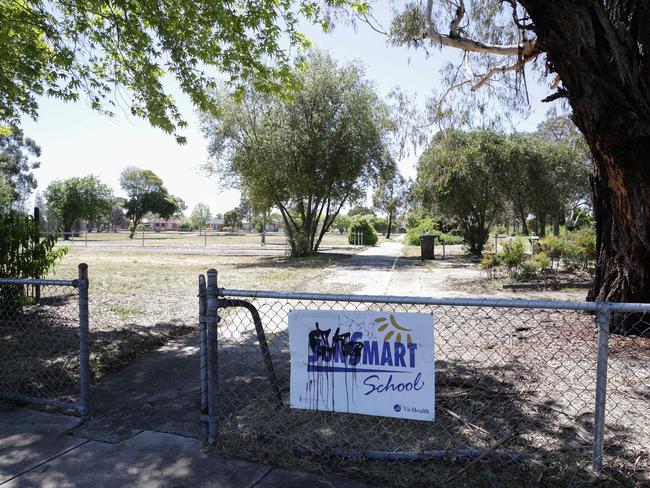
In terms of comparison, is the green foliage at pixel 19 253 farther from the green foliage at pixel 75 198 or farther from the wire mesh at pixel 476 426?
the green foliage at pixel 75 198

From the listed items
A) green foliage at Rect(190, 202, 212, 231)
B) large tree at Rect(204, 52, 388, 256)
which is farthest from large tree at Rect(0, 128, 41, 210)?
large tree at Rect(204, 52, 388, 256)

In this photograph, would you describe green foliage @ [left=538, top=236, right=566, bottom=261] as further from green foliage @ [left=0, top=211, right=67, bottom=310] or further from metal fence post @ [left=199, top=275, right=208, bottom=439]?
green foliage @ [left=0, top=211, right=67, bottom=310]

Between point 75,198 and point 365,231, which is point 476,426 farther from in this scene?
point 75,198

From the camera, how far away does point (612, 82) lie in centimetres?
498

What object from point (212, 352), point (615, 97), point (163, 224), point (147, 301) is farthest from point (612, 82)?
point (163, 224)

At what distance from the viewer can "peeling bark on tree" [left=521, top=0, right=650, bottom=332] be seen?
16.2ft

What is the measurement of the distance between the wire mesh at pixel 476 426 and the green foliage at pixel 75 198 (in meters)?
61.5

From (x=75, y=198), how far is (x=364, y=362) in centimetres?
6421

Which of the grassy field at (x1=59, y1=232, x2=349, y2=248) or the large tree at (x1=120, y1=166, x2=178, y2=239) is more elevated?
the large tree at (x1=120, y1=166, x2=178, y2=239)

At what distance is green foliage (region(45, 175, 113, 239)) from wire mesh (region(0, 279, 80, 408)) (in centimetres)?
5627

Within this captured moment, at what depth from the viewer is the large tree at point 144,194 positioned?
3196 inches

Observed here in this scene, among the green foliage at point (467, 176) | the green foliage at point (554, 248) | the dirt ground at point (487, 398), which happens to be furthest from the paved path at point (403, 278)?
the green foliage at point (467, 176)

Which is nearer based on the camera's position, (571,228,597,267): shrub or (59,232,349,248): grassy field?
(571,228,597,267): shrub

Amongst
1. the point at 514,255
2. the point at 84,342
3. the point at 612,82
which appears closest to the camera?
the point at 84,342
